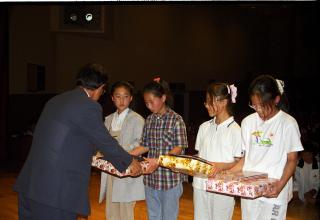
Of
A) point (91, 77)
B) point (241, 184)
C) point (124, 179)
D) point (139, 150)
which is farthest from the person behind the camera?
point (124, 179)

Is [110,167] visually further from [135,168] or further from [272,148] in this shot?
[272,148]

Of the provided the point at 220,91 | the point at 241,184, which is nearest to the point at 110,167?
the point at 220,91

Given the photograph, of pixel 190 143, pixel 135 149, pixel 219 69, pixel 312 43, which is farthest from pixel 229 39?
pixel 135 149

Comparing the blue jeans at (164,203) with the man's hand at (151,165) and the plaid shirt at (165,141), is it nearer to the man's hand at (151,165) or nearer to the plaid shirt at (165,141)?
the plaid shirt at (165,141)

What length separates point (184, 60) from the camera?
41.1 ft

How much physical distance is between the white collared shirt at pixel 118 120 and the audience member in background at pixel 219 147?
0.83 meters

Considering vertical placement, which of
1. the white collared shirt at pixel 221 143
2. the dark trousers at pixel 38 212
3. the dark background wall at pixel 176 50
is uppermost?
the dark background wall at pixel 176 50

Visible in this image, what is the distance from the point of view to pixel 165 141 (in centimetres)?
314

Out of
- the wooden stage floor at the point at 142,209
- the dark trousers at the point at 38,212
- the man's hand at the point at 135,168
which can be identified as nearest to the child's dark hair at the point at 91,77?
the man's hand at the point at 135,168

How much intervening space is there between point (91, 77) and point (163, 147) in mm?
843

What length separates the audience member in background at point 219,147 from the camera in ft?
9.19

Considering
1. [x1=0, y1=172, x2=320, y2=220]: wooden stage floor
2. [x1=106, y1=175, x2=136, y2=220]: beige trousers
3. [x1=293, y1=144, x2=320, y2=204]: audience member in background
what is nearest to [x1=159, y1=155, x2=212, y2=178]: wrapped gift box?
[x1=106, y1=175, x2=136, y2=220]: beige trousers

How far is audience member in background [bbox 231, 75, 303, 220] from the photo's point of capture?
2414 mm

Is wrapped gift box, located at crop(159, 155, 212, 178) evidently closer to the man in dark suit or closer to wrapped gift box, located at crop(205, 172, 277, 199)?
wrapped gift box, located at crop(205, 172, 277, 199)
